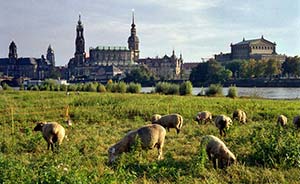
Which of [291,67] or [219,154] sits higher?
[291,67]

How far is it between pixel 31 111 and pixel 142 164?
616 inches

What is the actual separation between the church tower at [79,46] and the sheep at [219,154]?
173836mm

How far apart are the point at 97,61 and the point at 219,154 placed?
599 feet

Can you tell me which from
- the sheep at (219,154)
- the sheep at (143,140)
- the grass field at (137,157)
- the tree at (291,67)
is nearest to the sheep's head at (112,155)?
the sheep at (143,140)

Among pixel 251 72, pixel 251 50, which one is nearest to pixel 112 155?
pixel 251 72

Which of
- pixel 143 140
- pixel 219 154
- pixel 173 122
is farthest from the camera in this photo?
pixel 173 122

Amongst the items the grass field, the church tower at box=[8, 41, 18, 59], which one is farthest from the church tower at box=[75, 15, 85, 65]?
the grass field

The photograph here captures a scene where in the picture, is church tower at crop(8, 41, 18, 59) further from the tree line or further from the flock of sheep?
the flock of sheep

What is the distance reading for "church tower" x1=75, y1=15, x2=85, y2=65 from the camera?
179 m

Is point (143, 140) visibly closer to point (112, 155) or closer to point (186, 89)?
point (112, 155)

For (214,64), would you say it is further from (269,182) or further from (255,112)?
(269,182)

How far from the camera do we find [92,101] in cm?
2802

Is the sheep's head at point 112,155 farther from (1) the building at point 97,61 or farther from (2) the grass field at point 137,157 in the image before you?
(1) the building at point 97,61

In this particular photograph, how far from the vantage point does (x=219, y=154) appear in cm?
955
